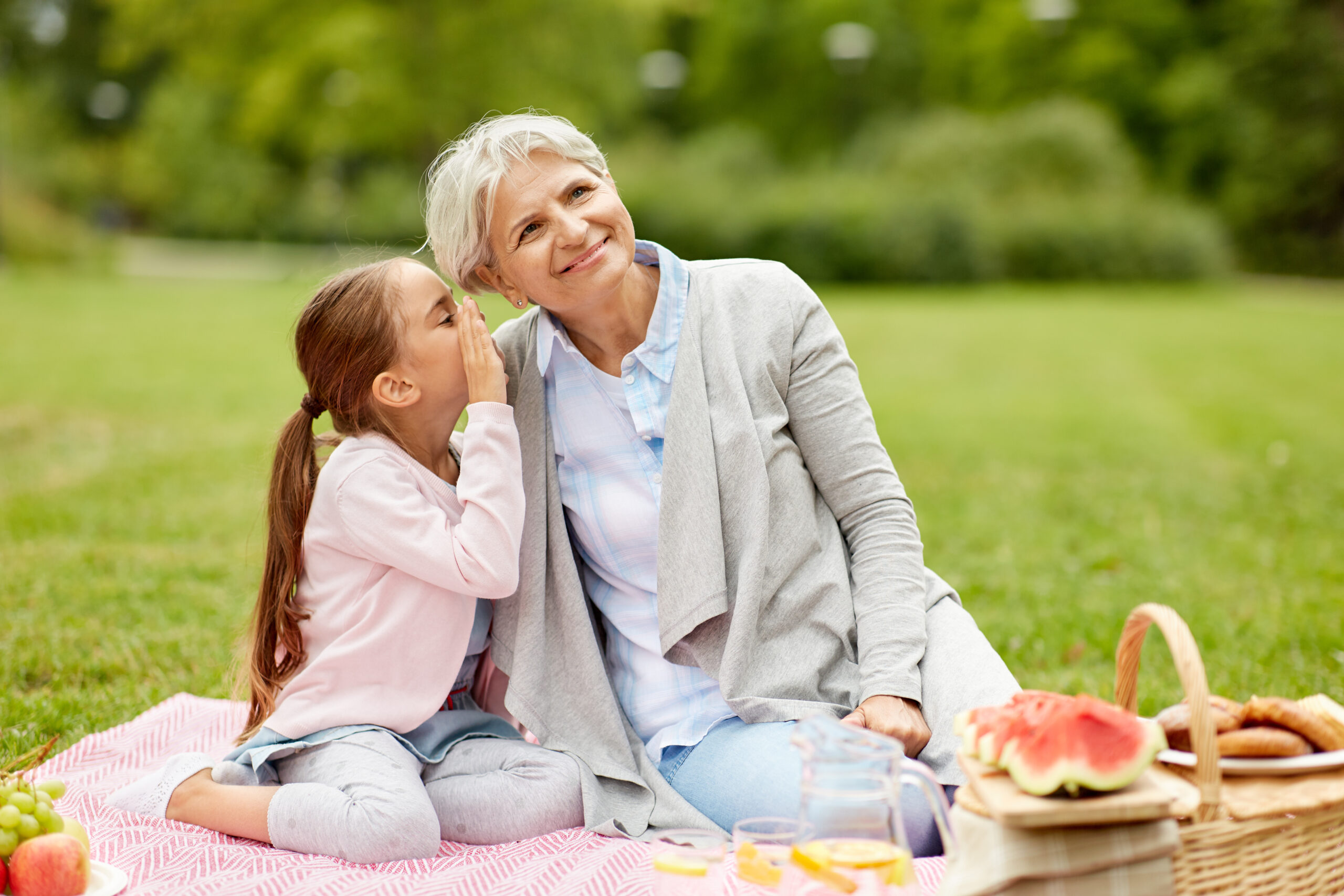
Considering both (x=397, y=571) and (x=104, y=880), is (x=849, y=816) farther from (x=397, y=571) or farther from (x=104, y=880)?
(x=104, y=880)

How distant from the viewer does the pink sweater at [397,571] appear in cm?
283

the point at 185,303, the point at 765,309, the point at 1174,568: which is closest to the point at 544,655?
the point at 765,309

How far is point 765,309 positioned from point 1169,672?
256 cm

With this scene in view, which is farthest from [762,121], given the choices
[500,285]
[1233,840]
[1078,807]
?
[1078,807]

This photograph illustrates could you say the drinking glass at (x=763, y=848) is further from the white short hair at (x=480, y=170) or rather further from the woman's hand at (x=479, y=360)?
the white short hair at (x=480, y=170)

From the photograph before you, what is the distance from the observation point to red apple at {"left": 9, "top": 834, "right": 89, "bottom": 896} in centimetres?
236

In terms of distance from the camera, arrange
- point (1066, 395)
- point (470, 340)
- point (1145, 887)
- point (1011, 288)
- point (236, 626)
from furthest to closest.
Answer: point (1011, 288) → point (1066, 395) → point (236, 626) → point (470, 340) → point (1145, 887)

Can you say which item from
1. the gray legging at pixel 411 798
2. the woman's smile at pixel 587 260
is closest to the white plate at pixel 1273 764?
the gray legging at pixel 411 798

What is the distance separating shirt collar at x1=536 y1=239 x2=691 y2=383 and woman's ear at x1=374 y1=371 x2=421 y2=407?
0.32 metres

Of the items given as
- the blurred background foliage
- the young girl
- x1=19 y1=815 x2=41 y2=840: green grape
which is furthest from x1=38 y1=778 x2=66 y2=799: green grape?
the blurred background foliage

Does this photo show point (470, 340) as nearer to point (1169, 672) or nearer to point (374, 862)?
point (374, 862)

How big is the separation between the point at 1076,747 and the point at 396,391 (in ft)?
6.00

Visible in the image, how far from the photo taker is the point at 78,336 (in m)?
14.5

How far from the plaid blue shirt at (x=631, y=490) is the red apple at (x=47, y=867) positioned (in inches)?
49.7
